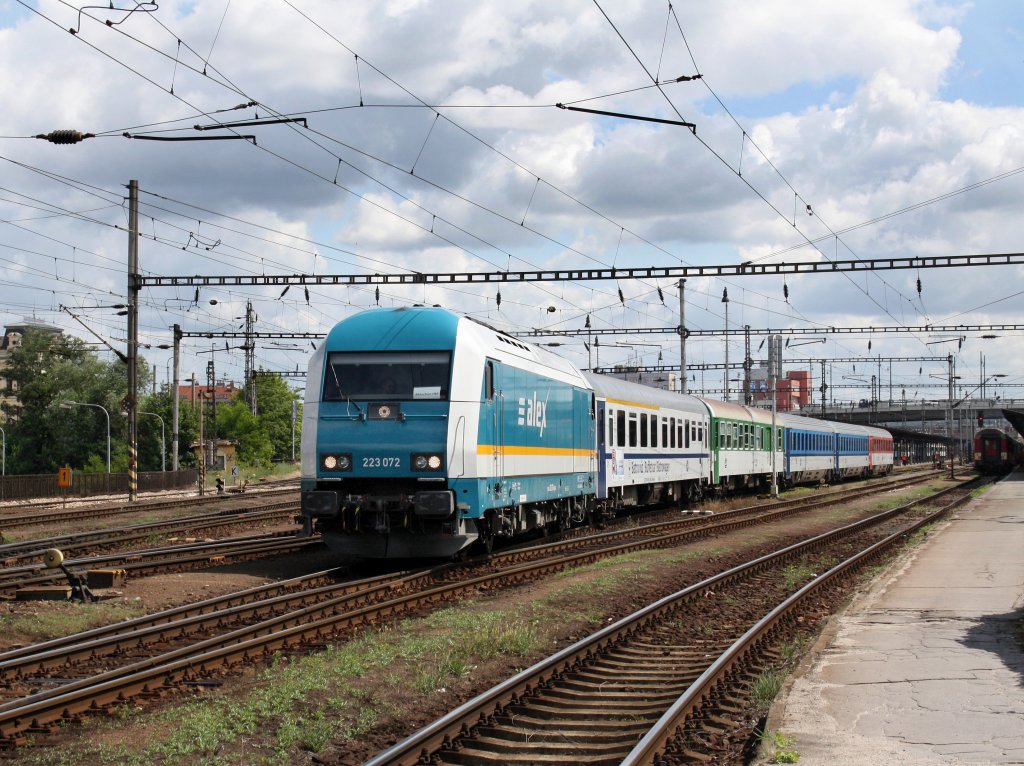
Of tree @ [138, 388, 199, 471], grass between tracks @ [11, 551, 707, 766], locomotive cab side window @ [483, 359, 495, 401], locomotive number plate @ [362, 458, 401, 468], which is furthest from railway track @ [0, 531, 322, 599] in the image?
tree @ [138, 388, 199, 471]

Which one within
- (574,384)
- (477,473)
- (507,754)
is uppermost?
(574,384)

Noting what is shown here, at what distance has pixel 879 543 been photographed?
75.0 feet

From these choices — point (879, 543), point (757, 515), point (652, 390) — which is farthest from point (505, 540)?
point (757, 515)

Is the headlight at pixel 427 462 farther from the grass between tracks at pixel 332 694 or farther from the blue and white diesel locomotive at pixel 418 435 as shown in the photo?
the grass between tracks at pixel 332 694

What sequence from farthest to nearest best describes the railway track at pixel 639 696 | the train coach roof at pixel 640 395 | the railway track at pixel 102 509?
the railway track at pixel 102 509, the train coach roof at pixel 640 395, the railway track at pixel 639 696

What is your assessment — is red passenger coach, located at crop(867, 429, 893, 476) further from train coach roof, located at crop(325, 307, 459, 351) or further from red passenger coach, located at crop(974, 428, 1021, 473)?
train coach roof, located at crop(325, 307, 459, 351)

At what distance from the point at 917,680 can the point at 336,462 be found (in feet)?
30.2

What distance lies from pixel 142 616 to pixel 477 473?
546 centimetres

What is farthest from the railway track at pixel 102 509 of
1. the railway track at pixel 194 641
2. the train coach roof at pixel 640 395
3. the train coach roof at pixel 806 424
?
the train coach roof at pixel 806 424

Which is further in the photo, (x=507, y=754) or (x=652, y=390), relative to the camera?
(x=652, y=390)

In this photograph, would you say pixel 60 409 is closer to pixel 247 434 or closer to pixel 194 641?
pixel 247 434

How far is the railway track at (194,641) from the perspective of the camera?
27.7ft

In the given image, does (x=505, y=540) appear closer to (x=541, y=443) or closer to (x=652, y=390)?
(x=541, y=443)

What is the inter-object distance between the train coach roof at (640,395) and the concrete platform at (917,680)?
941cm
